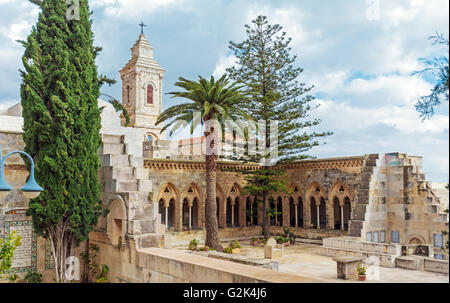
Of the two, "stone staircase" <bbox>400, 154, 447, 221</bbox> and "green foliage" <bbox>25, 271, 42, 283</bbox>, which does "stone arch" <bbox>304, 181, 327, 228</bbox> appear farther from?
"green foliage" <bbox>25, 271, 42, 283</bbox>

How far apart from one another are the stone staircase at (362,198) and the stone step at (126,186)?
872 centimetres

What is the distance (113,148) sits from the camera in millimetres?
12383

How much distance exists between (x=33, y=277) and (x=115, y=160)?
3619 millimetres

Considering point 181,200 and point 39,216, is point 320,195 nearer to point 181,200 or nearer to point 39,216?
point 181,200

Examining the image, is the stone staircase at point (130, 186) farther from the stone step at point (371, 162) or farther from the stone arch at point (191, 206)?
the stone step at point (371, 162)

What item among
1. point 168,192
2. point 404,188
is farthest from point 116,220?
point 404,188

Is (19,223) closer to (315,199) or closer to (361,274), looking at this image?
(361,274)

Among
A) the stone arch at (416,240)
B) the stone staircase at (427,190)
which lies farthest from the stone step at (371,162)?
the stone arch at (416,240)

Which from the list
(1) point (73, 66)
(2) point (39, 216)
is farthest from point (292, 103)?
(2) point (39, 216)

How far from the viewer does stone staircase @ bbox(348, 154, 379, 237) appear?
16.2m

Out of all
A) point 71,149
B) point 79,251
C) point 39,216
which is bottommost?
point 79,251

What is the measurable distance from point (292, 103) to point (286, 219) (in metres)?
5.56

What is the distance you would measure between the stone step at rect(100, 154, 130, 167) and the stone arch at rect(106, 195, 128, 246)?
101 centimetres
